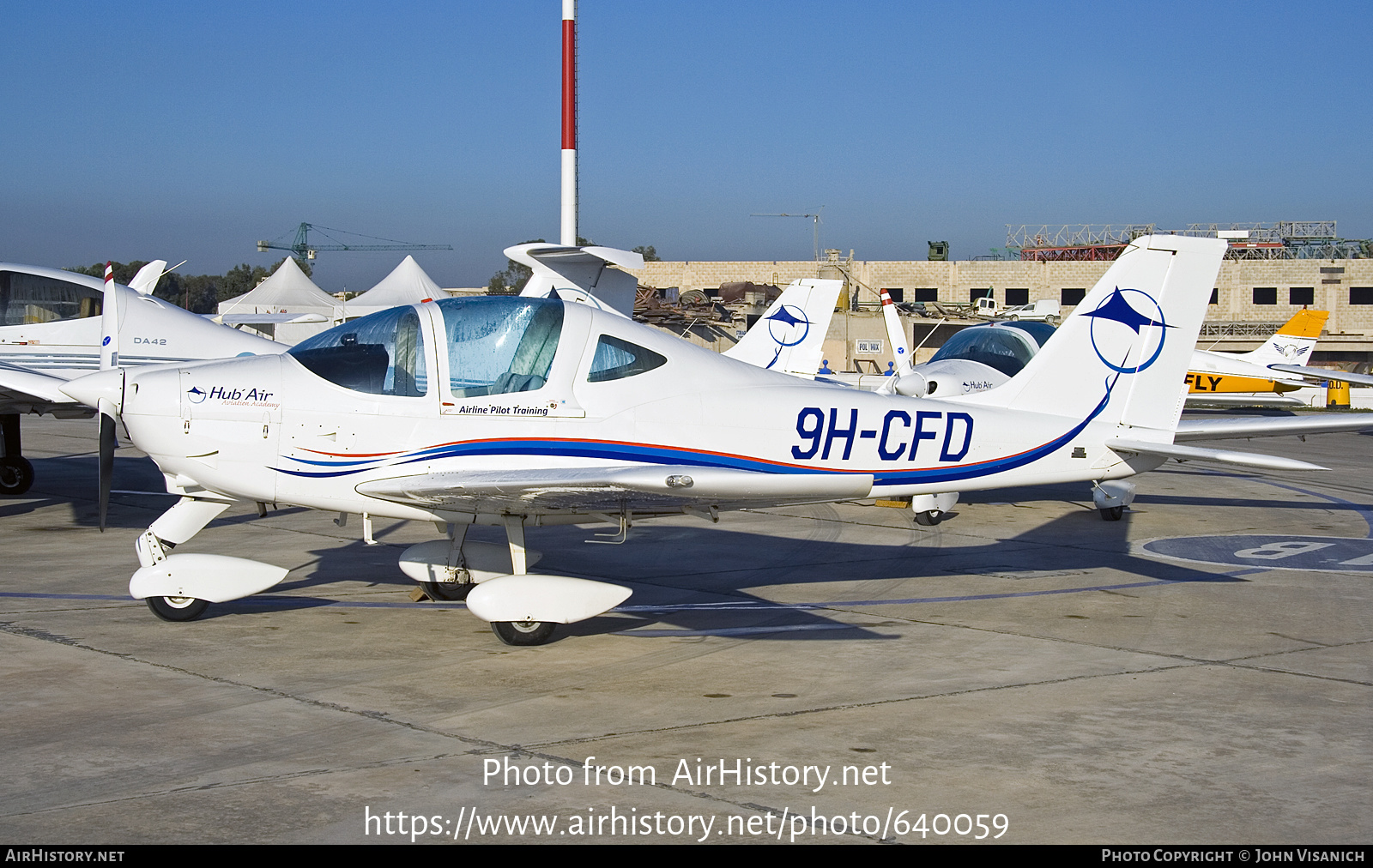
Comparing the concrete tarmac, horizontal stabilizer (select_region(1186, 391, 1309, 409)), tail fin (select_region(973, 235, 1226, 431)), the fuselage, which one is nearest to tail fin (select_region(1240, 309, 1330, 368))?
horizontal stabilizer (select_region(1186, 391, 1309, 409))

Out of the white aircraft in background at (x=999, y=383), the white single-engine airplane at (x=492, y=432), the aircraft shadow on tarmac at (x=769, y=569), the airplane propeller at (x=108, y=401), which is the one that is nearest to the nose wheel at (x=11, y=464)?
the aircraft shadow on tarmac at (x=769, y=569)

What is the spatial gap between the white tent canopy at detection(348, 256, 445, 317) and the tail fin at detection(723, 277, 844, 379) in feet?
61.0

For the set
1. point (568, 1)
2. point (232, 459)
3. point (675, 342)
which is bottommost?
point (232, 459)

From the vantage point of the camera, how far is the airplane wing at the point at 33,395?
38.3 feet

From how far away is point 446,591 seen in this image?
8.56 metres

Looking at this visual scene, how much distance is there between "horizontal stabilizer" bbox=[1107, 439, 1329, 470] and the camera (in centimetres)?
766

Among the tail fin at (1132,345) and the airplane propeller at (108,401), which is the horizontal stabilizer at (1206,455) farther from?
the airplane propeller at (108,401)

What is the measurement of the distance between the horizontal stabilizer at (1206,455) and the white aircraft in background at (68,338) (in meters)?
9.35

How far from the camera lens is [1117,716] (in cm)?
582

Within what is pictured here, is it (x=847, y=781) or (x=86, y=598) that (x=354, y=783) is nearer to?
(x=847, y=781)

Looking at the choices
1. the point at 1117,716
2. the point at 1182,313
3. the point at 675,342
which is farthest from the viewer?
the point at 1182,313

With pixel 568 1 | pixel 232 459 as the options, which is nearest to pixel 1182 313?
pixel 232 459

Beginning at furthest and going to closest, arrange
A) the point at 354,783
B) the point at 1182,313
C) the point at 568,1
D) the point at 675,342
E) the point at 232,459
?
the point at 568,1, the point at 1182,313, the point at 675,342, the point at 232,459, the point at 354,783

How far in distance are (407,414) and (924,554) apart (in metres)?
5.62
